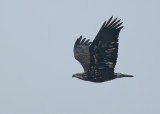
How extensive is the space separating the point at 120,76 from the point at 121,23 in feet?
8.95

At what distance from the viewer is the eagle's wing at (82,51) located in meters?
35.7

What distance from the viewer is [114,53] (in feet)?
101

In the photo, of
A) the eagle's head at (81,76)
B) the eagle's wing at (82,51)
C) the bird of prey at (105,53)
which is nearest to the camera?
the bird of prey at (105,53)

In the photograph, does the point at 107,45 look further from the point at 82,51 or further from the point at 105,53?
the point at 82,51

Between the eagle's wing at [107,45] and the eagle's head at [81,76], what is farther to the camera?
the eagle's head at [81,76]

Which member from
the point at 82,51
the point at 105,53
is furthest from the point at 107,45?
the point at 82,51

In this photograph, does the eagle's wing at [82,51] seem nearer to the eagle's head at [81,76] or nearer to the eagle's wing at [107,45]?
the eagle's head at [81,76]

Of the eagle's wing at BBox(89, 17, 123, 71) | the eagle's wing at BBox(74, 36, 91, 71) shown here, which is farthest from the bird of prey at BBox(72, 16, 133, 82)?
the eagle's wing at BBox(74, 36, 91, 71)

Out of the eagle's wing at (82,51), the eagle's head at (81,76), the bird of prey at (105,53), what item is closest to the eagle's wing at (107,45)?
the bird of prey at (105,53)

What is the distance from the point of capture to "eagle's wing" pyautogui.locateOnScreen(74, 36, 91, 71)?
35.7m

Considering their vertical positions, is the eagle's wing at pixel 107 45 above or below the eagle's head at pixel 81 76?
above

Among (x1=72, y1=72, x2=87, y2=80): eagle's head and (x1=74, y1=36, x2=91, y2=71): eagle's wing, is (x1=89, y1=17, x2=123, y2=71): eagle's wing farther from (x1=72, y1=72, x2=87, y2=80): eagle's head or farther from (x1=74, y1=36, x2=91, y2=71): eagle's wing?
(x1=74, y1=36, x2=91, y2=71): eagle's wing

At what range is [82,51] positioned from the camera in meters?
36.4

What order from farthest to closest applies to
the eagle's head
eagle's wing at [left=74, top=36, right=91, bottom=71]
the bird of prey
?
1. eagle's wing at [left=74, top=36, right=91, bottom=71]
2. the eagle's head
3. the bird of prey
